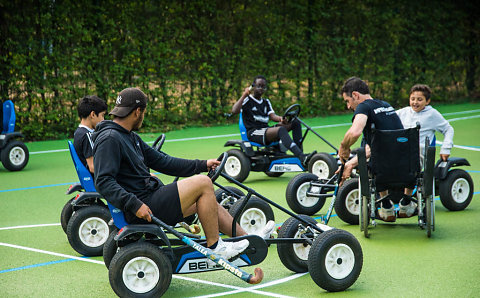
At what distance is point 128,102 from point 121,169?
46 cm

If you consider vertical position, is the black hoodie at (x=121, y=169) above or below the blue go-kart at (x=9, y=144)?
above

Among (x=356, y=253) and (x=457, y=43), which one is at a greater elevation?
(x=457, y=43)

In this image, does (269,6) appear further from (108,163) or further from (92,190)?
(108,163)

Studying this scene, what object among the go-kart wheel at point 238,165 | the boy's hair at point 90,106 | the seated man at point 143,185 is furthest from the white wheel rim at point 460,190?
the boy's hair at point 90,106

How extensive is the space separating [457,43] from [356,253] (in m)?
16.3

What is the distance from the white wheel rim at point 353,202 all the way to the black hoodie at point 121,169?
229 centimetres

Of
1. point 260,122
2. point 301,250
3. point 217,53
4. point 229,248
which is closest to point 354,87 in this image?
point 301,250

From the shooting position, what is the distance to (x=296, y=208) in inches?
267

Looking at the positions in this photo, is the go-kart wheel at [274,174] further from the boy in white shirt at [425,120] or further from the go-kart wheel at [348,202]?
the go-kart wheel at [348,202]

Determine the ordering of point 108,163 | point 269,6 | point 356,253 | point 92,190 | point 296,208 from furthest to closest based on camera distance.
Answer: point 269,6 → point 296,208 → point 92,190 → point 356,253 → point 108,163

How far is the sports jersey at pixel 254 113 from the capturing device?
9.31 meters

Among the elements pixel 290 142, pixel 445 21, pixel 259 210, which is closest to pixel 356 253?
pixel 259 210

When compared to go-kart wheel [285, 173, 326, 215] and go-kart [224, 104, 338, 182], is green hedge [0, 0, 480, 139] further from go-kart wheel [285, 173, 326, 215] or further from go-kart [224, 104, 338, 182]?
go-kart wheel [285, 173, 326, 215]

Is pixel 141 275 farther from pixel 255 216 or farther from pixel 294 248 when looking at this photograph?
pixel 255 216
